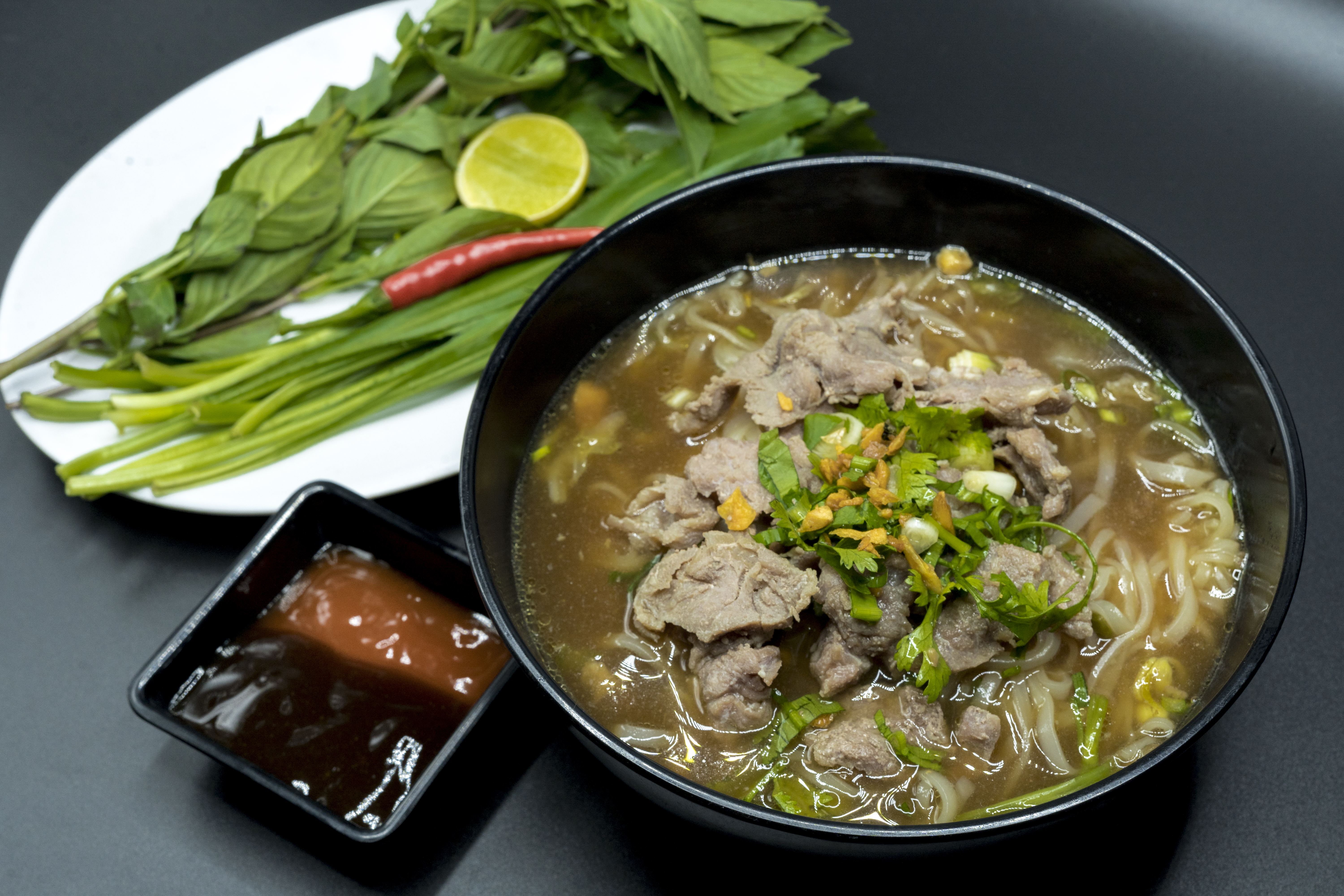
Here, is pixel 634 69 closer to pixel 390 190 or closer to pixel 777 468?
pixel 390 190

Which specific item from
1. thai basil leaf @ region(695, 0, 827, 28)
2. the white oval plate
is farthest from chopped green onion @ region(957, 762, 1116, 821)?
thai basil leaf @ region(695, 0, 827, 28)

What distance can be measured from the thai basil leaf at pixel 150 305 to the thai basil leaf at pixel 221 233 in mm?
122

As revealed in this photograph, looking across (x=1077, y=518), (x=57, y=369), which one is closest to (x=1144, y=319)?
(x=1077, y=518)

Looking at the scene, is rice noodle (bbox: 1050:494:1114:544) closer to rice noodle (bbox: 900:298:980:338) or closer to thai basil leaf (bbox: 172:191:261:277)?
rice noodle (bbox: 900:298:980:338)

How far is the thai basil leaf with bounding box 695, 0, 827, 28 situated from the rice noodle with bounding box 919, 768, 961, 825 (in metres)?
2.89

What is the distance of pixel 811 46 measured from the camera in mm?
4324

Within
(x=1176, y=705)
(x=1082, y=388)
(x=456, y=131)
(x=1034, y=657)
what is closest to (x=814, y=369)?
(x=1082, y=388)

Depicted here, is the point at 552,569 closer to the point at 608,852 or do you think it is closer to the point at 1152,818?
the point at 608,852

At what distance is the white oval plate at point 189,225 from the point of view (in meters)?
3.72

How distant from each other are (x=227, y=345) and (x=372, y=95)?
113 cm

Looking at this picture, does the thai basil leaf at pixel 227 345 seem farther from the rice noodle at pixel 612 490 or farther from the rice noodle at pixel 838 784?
A: the rice noodle at pixel 838 784

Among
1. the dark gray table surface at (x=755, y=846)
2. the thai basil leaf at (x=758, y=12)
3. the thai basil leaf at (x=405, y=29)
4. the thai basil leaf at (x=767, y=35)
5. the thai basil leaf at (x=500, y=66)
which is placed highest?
the thai basil leaf at (x=758, y=12)

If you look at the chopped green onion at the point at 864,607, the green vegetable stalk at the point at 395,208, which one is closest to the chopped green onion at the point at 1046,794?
the chopped green onion at the point at 864,607

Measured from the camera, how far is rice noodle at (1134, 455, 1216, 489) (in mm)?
3094
